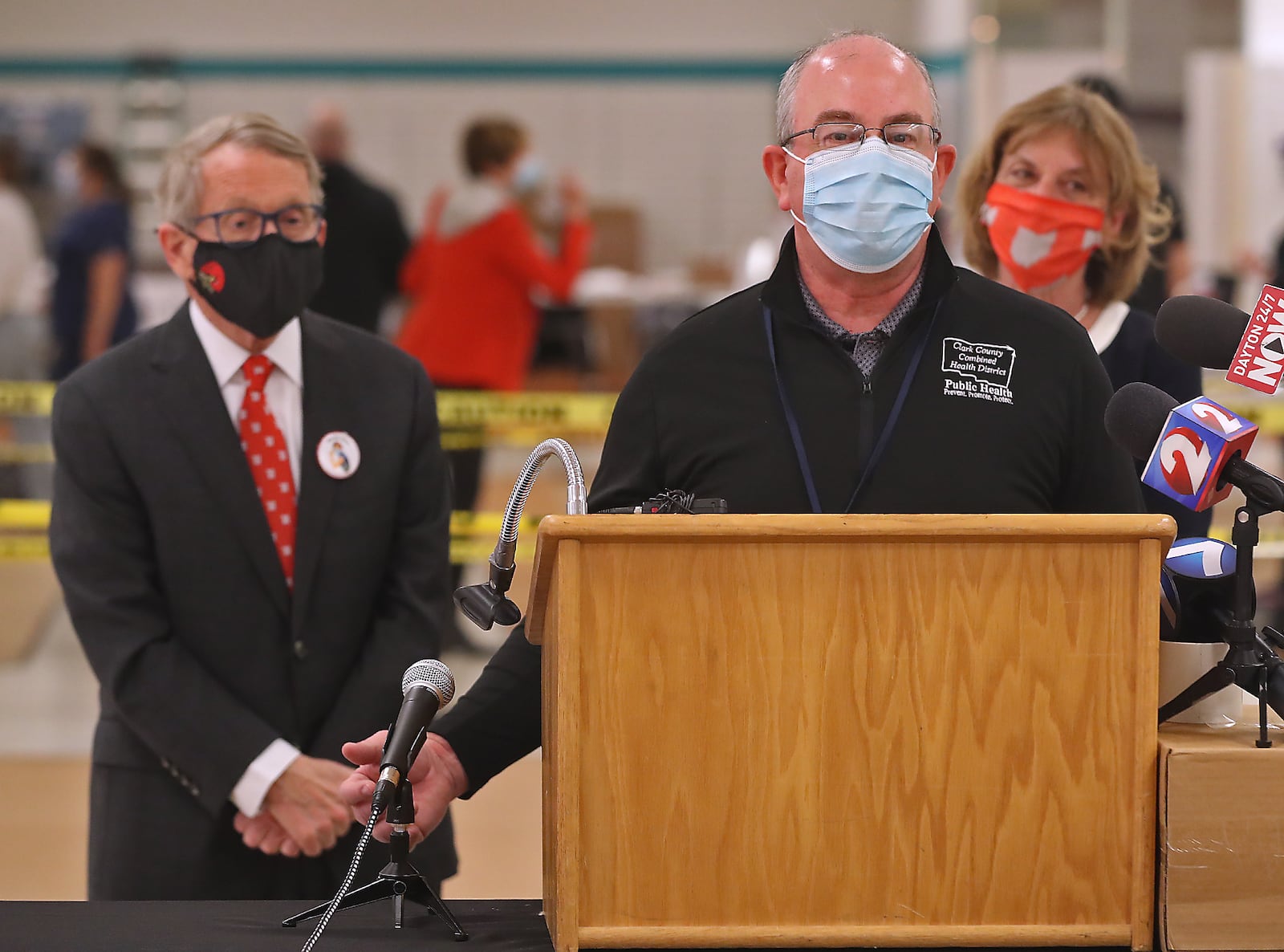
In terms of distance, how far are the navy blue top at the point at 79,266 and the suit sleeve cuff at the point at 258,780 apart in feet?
17.5

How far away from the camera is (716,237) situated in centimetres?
1321

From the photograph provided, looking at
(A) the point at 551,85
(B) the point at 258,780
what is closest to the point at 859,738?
(B) the point at 258,780

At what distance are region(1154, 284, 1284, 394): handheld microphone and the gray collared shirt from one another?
43cm

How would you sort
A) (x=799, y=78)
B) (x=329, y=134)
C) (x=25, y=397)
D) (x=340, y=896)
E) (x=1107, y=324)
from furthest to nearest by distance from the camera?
(x=329, y=134)
(x=25, y=397)
(x=1107, y=324)
(x=799, y=78)
(x=340, y=896)

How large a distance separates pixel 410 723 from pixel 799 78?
2.98 ft

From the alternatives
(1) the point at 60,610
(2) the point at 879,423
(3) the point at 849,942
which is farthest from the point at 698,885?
(1) the point at 60,610

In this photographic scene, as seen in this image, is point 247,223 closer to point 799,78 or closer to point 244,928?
point 799,78

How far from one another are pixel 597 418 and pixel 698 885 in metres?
4.28

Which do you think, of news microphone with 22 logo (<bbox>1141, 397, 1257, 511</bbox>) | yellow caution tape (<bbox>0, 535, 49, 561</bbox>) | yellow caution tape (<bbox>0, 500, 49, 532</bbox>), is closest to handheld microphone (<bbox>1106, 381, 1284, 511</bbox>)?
news microphone with 22 logo (<bbox>1141, 397, 1257, 511</bbox>)

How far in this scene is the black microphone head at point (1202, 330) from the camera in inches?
56.2

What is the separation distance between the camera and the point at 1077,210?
2578 millimetres

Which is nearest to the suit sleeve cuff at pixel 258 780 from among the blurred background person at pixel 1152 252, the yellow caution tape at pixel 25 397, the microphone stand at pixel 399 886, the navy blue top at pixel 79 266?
the microphone stand at pixel 399 886

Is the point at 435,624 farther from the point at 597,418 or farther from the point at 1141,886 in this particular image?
the point at 597,418

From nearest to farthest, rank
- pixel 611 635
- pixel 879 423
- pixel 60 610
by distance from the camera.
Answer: pixel 611 635, pixel 879 423, pixel 60 610
